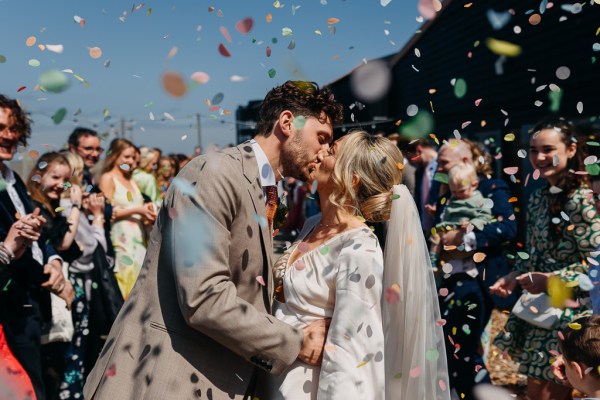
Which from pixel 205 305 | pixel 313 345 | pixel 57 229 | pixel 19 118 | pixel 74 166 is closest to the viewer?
pixel 205 305

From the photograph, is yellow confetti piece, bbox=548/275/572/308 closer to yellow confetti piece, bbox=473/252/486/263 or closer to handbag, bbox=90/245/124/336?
yellow confetti piece, bbox=473/252/486/263

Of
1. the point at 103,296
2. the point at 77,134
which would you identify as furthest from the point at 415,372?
the point at 77,134

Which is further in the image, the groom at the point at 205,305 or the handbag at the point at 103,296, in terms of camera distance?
the handbag at the point at 103,296

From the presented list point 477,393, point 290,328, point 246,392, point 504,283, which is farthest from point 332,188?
point 477,393

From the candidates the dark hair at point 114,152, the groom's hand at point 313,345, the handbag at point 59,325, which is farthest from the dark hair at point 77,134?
the groom's hand at point 313,345

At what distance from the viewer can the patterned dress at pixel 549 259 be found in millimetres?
3406

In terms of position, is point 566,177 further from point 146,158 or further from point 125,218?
point 146,158

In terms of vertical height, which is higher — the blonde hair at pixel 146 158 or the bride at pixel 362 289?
the blonde hair at pixel 146 158

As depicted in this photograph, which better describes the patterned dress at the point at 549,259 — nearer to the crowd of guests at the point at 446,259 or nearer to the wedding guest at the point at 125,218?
the crowd of guests at the point at 446,259

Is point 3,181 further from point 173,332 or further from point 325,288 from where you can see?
point 325,288

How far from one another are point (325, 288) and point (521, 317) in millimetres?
1778

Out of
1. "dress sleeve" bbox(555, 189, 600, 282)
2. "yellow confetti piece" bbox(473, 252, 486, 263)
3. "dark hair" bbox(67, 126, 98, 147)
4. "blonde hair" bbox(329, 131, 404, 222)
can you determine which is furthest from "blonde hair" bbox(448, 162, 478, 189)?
"dark hair" bbox(67, 126, 98, 147)

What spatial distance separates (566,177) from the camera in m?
3.59

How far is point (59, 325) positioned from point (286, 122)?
2.72 m
